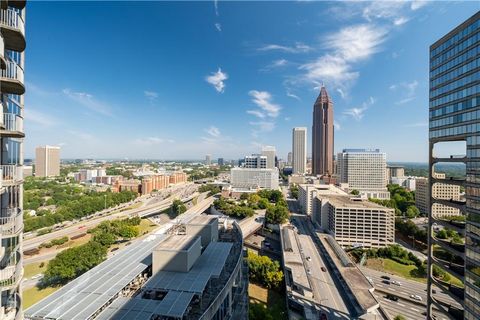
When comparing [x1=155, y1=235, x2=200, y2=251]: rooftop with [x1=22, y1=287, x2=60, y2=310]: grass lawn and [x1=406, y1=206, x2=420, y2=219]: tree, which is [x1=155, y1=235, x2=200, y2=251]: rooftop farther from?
[x1=406, y1=206, x2=420, y2=219]: tree

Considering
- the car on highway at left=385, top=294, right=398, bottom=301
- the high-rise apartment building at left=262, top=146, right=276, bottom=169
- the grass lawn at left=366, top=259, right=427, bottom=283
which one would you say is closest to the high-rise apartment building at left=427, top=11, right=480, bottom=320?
the car on highway at left=385, top=294, right=398, bottom=301

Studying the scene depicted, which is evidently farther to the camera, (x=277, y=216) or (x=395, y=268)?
(x=277, y=216)

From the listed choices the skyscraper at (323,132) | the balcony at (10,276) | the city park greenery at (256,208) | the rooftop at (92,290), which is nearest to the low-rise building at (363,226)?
the city park greenery at (256,208)

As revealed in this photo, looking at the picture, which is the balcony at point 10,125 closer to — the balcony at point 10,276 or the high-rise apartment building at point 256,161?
the balcony at point 10,276

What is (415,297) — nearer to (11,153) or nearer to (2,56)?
(11,153)

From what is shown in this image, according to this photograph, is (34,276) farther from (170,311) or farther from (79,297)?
(170,311)

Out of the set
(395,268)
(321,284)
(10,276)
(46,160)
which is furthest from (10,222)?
(46,160)
